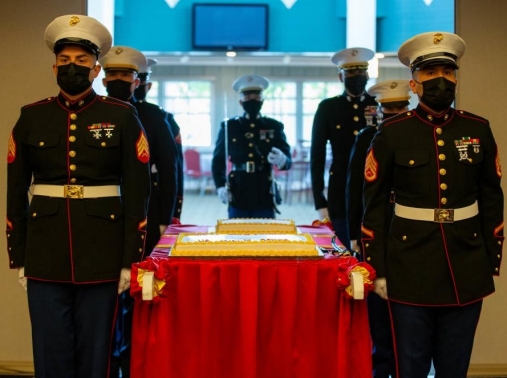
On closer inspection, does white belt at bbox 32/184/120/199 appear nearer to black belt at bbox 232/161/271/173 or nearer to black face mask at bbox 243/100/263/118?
black belt at bbox 232/161/271/173

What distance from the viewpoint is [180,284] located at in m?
2.54

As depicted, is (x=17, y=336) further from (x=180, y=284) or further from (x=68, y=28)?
(x=68, y=28)

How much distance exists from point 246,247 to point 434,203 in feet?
2.30

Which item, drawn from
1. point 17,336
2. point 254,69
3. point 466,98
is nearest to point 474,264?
point 466,98

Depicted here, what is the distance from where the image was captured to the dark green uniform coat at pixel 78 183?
2.49m

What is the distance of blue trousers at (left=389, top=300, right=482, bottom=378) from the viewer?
247cm

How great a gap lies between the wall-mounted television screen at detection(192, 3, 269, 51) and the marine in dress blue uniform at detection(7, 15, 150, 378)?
530 centimetres

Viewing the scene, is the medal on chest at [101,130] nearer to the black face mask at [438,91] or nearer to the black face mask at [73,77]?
the black face mask at [73,77]

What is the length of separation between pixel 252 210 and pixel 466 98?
1812 mm

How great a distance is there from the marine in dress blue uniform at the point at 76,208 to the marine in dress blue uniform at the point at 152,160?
0.86m

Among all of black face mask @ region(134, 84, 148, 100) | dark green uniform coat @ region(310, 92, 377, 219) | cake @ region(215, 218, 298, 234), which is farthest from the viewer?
dark green uniform coat @ region(310, 92, 377, 219)

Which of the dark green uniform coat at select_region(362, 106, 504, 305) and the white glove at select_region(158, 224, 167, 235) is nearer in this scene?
the dark green uniform coat at select_region(362, 106, 504, 305)

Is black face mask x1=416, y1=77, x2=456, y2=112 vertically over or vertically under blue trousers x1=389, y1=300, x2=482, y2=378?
over

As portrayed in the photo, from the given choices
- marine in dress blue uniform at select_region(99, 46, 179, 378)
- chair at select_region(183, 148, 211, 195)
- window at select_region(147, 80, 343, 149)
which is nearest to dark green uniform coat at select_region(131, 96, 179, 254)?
marine in dress blue uniform at select_region(99, 46, 179, 378)
